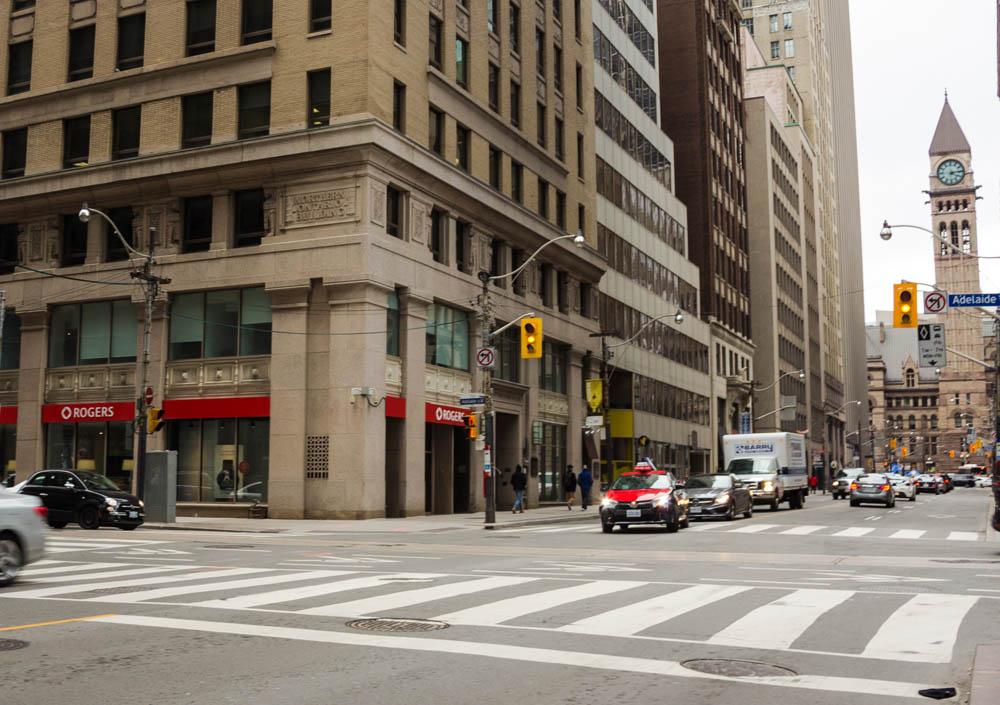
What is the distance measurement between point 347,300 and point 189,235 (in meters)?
7.54

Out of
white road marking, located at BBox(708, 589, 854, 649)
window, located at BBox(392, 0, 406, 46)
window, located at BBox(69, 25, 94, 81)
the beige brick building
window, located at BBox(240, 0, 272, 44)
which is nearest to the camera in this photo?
white road marking, located at BBox(708, 589, 854, 649)

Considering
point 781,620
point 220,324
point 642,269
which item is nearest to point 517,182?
point 220,324

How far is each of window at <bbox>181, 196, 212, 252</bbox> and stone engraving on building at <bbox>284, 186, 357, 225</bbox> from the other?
3.66 meters

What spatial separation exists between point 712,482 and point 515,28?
2358 cm

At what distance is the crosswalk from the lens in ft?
30.8

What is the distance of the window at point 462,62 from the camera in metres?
39.8

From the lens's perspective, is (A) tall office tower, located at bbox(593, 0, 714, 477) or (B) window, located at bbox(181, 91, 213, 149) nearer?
(B) window, located at bbox(181, 91, 213, 149)

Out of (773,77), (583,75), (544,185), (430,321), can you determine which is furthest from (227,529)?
(773,77)

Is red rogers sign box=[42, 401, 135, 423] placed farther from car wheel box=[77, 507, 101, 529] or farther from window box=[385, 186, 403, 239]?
window box=[385, 186, 403, 239]

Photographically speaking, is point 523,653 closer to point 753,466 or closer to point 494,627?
point 494,627

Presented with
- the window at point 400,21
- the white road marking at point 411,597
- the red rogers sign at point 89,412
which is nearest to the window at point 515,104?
the window at point 400,21

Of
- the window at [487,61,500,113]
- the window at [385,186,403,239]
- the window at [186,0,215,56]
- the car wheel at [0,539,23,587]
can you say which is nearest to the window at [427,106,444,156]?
the window at [385,186,403,239]

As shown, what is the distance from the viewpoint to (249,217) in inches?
1371

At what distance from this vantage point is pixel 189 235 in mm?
35719
